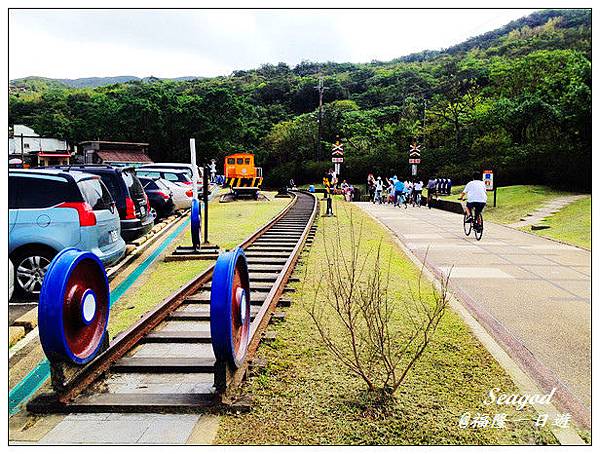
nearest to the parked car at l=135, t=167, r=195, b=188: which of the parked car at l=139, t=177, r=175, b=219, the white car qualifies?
the white car

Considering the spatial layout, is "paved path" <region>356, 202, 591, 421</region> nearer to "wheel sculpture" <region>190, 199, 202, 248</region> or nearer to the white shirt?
the white shirt

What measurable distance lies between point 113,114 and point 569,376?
20901 millimetres

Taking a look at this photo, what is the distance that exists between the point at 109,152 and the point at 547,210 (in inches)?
598

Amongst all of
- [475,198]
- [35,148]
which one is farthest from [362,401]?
[35,148]

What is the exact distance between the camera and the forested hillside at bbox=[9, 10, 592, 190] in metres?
21.3

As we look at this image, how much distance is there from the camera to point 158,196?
17.7m

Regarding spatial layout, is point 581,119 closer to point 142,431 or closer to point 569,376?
point 569,376

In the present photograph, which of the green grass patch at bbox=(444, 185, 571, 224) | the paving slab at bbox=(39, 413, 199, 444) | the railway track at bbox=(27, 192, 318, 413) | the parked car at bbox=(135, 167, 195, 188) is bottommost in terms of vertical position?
the paving slab at bbox=(39, 413, 199, 444)

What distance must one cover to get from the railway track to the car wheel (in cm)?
174

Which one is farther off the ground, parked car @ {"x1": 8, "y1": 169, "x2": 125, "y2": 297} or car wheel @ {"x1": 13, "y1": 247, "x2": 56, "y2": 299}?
parked car @ {"x1": 8, "y1": 169, "x2": 125, "y2": 297}

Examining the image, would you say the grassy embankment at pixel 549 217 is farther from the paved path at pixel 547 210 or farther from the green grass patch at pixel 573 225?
the paved path at pixel 547 210

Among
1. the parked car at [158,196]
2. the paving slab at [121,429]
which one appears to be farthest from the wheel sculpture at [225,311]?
the parked car at [158,196]

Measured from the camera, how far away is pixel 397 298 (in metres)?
7.39

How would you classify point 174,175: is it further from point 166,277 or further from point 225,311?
point 225,311
